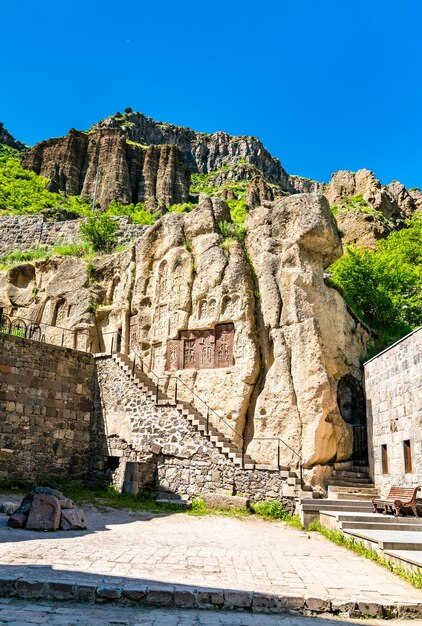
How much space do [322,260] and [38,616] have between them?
1717 centimetres

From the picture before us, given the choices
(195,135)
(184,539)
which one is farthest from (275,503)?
(195,135)

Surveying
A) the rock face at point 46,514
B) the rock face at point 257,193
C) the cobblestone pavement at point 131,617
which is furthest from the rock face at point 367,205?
the cobblestone pavement at point 131,617

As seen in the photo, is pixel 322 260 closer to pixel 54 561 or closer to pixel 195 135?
pixel 54 561

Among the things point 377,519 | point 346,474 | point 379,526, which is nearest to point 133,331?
point 346,474

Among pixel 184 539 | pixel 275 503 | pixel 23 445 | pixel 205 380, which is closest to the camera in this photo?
pixel 184 539

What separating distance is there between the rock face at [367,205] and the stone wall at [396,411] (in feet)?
84.0

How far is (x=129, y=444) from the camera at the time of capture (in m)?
18.8

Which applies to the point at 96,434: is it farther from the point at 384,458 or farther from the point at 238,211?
the point at 238,211

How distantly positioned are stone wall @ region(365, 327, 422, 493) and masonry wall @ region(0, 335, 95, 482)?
10.8m

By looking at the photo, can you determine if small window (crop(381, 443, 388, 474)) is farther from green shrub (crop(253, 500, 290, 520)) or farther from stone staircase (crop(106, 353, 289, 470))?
green shrub (crop(253, 500, 290, 520))

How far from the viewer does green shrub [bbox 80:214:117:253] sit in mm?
30188

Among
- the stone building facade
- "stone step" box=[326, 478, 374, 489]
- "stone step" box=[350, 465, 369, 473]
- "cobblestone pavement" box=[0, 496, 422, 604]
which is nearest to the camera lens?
"cobblestone pavement" box=[0, 496, 422, 604]

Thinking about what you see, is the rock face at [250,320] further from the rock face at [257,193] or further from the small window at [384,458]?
the rock face at [257,193]

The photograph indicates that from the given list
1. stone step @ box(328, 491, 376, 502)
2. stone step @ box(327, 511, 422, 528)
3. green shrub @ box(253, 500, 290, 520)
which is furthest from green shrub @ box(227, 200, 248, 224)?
stone step @ box(327, 511, 422, 528)
